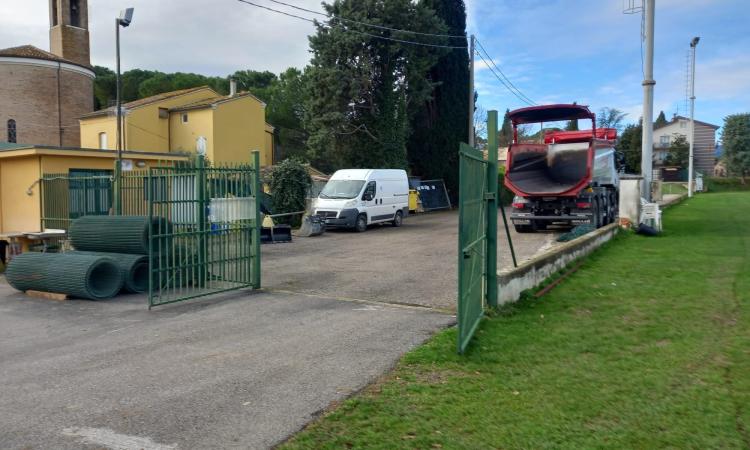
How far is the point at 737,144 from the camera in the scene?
65.2 meters

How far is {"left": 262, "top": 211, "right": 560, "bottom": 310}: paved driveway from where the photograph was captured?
987 cm

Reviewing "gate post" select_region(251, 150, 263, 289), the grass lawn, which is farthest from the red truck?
"gate post" select_region(251, 150, 263, 289)

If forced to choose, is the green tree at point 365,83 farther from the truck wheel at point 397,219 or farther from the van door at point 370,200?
the van door at point 370,200

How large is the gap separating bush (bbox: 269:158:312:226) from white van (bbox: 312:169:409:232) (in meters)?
2.10

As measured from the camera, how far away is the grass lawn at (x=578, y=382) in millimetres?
4070

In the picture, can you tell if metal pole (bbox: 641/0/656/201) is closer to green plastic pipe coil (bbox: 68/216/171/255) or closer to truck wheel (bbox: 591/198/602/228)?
truck wheel (bbox: 591/198/602/228)

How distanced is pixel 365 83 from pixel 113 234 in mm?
21984

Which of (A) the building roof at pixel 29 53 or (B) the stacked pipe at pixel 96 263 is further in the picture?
(A) the building roof at pixel 29 53

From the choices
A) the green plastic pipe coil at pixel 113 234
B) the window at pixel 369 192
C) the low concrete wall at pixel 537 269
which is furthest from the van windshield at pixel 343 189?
the green plastic pipe coil at pixel 113 234

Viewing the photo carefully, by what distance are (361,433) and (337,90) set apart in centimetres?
2720

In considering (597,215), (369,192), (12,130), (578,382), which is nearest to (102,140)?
(12,130)

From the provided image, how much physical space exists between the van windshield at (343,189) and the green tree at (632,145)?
4539cm

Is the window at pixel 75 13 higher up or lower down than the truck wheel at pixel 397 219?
higher up

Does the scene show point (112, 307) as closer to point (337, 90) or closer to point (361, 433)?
→ point (361, 433)
